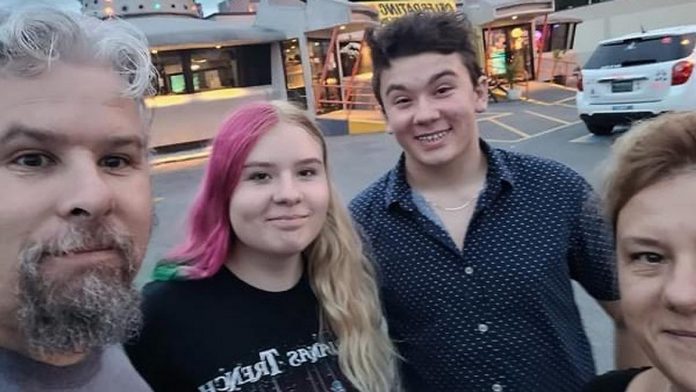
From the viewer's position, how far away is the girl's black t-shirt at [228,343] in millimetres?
1710

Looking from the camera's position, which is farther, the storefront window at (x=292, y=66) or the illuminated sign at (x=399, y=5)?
the storefront window at (x=292, y=66)

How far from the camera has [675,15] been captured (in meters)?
30.3

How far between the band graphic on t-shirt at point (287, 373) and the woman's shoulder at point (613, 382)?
0.67 m

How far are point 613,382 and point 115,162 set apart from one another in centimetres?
118

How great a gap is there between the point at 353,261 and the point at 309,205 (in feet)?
0.88

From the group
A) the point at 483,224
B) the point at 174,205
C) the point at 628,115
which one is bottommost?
the point at 174,205

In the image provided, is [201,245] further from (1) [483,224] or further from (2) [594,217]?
(2) [594,217]

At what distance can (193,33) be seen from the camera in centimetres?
1606

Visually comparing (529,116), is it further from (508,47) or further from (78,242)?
(78,242)

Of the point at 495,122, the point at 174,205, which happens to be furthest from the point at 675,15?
the point at 174,205

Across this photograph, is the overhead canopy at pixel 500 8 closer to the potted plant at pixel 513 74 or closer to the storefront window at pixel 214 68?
the potted plant at pixel 513 74

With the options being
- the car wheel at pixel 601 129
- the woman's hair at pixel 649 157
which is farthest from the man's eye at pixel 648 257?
the car wheel at pixel 601 129

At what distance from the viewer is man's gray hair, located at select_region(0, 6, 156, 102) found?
1.17 metres

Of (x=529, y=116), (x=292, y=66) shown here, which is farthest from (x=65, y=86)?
(x=292, y=66)
